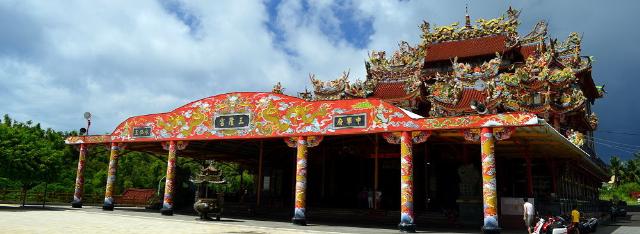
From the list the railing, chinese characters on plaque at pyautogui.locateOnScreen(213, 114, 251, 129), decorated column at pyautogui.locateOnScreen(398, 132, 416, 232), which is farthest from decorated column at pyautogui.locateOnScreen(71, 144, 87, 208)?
decorated column at pyautogui.locateOnScreen(398, 132, 416, 232)

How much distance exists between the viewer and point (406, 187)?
1630 centimetres

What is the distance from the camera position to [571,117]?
931 inches

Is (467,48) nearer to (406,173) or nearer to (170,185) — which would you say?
(406,173)

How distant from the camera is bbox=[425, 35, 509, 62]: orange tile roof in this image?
30.2 m

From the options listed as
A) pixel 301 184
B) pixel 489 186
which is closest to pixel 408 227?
pixel 489 186

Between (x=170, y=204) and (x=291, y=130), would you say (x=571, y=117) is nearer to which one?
(x=291, y=130)

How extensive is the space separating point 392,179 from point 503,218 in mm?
9045

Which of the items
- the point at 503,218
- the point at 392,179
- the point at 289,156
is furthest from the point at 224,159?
the point at 503,218

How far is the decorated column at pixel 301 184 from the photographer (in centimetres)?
1795

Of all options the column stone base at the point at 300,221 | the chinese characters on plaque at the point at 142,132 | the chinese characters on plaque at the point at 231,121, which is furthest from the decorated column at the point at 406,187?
the chinese characters on plaque at the point at 142,132

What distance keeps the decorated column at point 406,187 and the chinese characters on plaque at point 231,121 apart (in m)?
7.26

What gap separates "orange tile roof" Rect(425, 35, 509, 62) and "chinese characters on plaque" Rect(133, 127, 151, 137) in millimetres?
19332

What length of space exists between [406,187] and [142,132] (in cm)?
1418

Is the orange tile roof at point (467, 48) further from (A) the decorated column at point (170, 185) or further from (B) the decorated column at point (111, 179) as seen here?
(B) the decorated column at point (111, 179)
